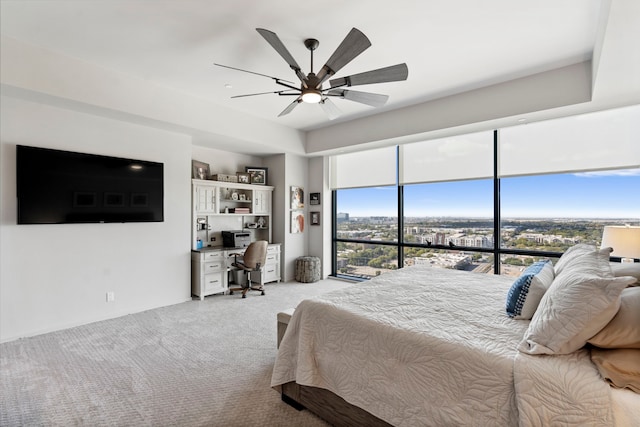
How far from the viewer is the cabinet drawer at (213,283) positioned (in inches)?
189

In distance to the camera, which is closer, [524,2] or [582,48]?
[524,2]

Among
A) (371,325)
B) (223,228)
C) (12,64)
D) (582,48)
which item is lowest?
(371,325)

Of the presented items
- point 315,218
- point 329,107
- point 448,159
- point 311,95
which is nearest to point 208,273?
point 315,218

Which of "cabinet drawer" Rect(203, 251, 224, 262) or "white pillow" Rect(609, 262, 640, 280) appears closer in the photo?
"white pillow" Rect(609, 262, 640, 280)

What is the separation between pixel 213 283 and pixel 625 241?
4.94 meters

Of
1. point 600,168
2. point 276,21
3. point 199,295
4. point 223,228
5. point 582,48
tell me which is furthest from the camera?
point 223,228

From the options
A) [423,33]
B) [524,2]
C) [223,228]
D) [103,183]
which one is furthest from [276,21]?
[223,228]

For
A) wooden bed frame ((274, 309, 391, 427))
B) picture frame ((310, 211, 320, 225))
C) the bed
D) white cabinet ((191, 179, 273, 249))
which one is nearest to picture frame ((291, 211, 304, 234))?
picture frame ((310, 211, 320, 225))

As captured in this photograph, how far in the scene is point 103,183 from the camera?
3805 mm

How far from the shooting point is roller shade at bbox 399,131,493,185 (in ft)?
14.9

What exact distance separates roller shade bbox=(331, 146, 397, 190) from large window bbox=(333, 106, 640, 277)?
0.21 feet

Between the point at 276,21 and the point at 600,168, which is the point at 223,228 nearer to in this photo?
the point at 276,21

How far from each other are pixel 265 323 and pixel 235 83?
2.95 m

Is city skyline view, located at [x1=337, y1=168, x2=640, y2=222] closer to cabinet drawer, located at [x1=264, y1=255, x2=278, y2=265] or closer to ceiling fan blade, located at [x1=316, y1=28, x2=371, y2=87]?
cabinet drawer, located at [x1=264, y1=255, x2=278, y2=265]
